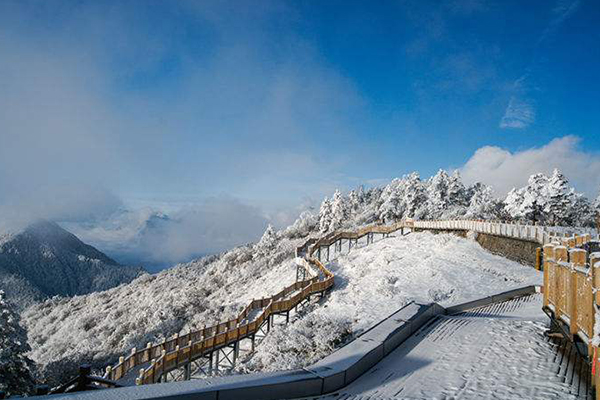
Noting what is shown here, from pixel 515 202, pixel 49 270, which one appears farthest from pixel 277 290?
pixel 49 270

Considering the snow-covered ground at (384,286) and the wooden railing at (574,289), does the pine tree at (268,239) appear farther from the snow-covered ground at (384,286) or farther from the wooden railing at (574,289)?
the wooden railing at (574,289)

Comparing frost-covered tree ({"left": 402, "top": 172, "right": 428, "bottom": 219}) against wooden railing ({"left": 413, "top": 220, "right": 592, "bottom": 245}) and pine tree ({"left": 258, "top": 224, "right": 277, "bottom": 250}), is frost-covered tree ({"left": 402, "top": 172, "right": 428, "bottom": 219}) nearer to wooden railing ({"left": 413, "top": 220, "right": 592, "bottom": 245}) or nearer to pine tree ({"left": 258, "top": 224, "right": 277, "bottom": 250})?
wooden railing ({"left": 413, "top": 220, "right": 592, "bottom": 245})

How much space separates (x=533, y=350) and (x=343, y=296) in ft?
61.7

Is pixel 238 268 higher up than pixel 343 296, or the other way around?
pixel 343 296

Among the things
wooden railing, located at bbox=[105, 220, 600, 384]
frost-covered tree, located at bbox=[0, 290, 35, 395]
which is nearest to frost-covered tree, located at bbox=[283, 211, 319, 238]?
wooden railing, located at bbox=[105, 220, 600, 384]

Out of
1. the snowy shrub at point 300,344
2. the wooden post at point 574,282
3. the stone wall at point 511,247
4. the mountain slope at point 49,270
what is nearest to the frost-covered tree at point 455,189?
the stone wall at point 511,247

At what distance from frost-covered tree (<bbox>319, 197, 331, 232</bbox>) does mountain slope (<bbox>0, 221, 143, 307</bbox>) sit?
322 feet

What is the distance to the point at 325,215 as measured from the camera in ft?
256

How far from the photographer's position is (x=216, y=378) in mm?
5949

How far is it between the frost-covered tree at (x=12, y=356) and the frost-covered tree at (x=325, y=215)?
5874 cm

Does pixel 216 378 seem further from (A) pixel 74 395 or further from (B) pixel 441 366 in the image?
(B) pixel 441 366

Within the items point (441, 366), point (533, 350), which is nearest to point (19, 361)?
point (441, 366)

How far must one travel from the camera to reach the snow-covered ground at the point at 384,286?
1589cm

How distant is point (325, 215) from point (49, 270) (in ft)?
482
